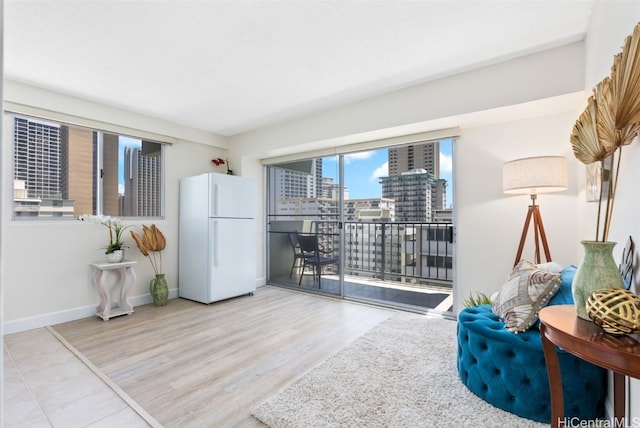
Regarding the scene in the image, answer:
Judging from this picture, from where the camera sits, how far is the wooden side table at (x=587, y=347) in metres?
0.96

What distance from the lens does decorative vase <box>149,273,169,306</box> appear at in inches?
150

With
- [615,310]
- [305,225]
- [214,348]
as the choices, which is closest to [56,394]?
[214,348]

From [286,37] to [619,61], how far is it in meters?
1.93

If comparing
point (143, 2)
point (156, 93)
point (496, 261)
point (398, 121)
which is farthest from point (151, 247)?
point (496, 261)

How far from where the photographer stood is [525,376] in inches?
68.6

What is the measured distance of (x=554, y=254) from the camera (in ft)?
9.29

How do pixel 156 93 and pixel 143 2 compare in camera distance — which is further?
pixel 156 93

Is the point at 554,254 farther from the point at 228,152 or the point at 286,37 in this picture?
the point at 228,152

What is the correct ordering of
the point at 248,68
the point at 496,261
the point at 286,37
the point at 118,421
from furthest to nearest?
the point at 496,261 → the point at 248,68 → the point at 286,37 → the point at 118,421

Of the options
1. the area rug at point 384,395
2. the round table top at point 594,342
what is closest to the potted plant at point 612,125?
the round table top at point 594,342

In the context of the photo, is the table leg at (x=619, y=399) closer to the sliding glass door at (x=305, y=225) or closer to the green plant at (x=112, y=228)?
the sliding glass door at (x=305, y=225)

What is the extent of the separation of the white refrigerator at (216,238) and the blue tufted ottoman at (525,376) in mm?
3000

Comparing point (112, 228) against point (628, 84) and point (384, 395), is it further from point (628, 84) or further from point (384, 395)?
point (628, 84)

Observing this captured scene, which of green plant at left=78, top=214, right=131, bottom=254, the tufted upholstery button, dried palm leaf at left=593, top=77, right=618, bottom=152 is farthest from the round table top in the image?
green plant at left=78, top=214, right=131, bottom=254
